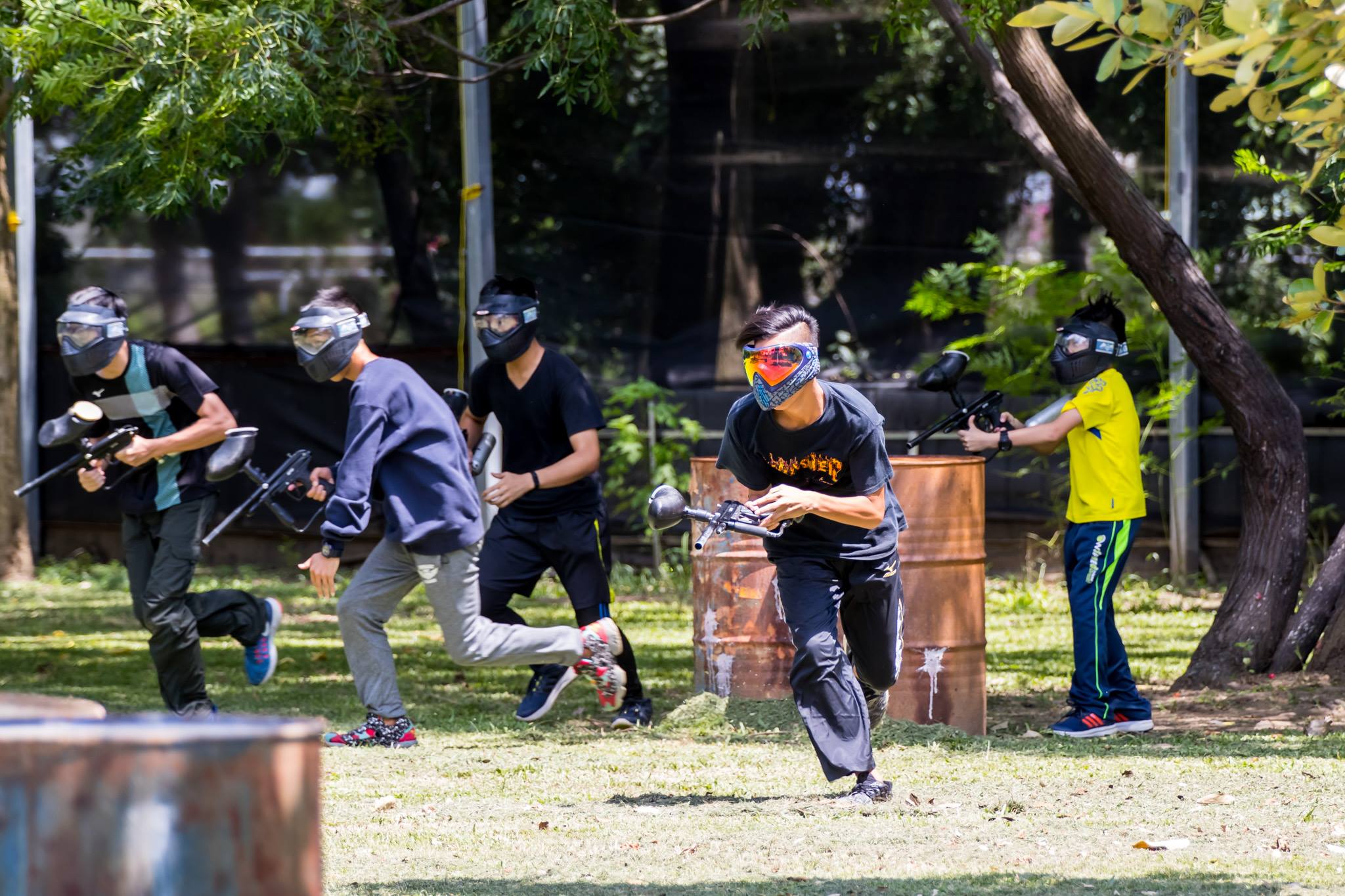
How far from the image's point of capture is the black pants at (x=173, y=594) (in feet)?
22.3

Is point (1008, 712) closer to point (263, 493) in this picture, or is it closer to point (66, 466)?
point (263, 493)

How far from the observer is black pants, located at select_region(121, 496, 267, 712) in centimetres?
679

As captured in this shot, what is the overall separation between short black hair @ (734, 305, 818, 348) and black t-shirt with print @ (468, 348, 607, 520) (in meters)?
1.79

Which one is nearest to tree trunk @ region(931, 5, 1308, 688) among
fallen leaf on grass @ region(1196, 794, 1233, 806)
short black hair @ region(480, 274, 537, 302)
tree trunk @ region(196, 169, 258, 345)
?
fallen leaf on grass @ region(1196, 794, 1233, 806)

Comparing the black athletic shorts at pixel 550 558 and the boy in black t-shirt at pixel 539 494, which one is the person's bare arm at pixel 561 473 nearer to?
the boy in black t-shirt at pixel 539 494

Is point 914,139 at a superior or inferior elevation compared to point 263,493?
superior

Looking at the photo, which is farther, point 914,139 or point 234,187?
point 234,187

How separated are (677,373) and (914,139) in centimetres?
262

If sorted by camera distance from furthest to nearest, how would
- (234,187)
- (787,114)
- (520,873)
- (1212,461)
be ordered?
(234,187)
(787,114)
(1212,461)
(520,873)

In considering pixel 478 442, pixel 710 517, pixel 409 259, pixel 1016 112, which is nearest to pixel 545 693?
pixel 478 442

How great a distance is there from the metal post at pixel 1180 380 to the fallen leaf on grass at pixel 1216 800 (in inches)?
253

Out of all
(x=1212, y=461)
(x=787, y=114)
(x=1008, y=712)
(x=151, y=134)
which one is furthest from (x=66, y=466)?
(x=1212, y=461)

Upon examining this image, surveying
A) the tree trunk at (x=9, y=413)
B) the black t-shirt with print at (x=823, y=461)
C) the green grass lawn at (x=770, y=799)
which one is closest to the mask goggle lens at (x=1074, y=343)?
the green grass lawn at (x=770, y=799)

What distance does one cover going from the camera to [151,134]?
6750mm
